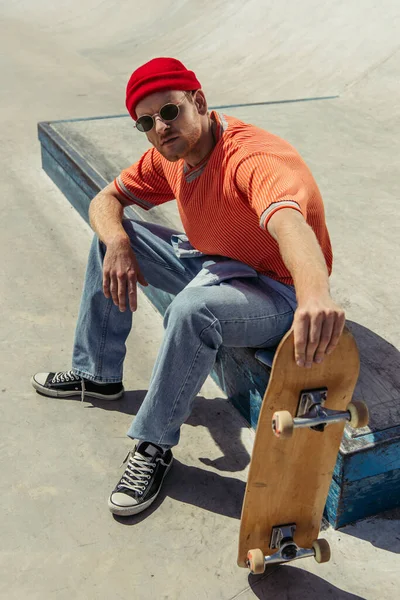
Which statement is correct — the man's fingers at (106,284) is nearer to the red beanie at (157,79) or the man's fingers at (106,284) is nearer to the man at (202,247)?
the man at (202,247)

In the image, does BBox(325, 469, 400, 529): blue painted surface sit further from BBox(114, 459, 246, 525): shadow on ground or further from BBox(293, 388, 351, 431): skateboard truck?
BBox(293, 388, 351, 431): skateboard truck

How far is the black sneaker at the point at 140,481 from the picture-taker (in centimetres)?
270

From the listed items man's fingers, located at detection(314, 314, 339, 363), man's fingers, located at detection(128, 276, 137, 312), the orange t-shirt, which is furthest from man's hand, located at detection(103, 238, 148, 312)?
man's fingers, located at detection(314, 314, 339, 363)

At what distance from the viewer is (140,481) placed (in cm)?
276

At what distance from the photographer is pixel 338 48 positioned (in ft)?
27.6

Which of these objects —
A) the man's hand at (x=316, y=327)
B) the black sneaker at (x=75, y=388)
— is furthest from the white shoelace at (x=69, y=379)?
the man's hand at (x=316, y=327)

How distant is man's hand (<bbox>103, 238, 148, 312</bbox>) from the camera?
2.91m

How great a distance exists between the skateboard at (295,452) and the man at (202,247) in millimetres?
319

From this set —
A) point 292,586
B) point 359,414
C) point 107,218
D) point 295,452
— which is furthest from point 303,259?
point 107,218

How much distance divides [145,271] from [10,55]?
7.60 metres

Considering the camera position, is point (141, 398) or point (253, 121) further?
point (253, 121)

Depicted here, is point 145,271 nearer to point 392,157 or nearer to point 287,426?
point 287,426

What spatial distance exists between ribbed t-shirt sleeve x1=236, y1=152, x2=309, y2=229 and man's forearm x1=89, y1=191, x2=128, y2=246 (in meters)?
0.66

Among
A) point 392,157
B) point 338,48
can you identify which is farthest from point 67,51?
point 392,157
